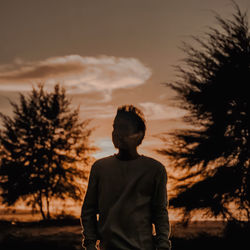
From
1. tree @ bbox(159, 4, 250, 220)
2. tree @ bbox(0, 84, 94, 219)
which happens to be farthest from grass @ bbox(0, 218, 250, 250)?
tree @ bbox(0, 84, 94, 219)

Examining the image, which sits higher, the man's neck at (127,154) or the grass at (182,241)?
the man's neck at (127,154)

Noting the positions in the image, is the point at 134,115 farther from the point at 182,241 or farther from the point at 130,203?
the point at 182,241

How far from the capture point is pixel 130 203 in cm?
236

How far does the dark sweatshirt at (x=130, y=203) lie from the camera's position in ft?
7.72

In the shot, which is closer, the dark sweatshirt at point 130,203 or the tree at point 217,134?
the dark sweatshirt at point 130,203

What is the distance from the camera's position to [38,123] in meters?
29.7

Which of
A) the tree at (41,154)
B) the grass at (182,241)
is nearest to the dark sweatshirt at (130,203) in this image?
the grass at (182,241)

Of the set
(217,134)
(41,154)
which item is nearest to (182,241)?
(217,134)

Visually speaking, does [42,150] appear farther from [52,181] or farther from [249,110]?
[249,110]

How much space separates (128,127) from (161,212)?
541 millimetres

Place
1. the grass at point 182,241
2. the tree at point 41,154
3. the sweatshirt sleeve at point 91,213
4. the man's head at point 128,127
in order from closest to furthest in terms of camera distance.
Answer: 1. the man's head at point 128,127
2. the sweatshirt sleeve at point 91,213
3. the grass at point 182,241
4. the tree at point 41,154

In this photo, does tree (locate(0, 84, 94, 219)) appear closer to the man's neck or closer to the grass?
the grass

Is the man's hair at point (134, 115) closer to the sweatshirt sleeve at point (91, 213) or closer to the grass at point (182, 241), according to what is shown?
the sweatshirt sleeve at point (91, 213)

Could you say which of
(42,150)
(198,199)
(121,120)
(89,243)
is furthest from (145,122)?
(42,150)
